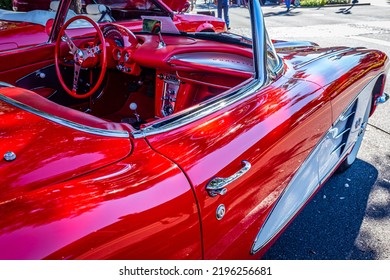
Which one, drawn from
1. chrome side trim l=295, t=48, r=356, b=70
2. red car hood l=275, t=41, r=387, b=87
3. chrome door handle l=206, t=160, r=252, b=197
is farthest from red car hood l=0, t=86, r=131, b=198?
chrome side trim l=295, t=48, r=356, b=70

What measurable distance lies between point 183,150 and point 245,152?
10.8 inches

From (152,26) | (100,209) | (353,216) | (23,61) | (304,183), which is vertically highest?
(152,26)

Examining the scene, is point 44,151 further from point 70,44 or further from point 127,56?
point 70,44

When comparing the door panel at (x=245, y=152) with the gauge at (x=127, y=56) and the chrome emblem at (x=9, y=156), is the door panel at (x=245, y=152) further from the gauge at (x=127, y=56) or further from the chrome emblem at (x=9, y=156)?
the gauge at (x=127, y=56)

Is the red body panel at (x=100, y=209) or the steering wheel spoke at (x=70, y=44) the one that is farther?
the steering wheel spoke at (x=70, y=44)

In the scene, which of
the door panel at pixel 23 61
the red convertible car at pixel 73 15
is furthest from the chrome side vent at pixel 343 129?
the red convertible car at pixel 73 15

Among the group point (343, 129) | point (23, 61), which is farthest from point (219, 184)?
point (23, 61)

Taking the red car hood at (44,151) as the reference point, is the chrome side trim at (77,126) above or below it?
above

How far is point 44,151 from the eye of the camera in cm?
133

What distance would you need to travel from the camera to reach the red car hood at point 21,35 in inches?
127

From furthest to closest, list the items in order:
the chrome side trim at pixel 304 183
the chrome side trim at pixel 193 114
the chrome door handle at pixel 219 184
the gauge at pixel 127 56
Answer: the gauge at pixel 127 56
the chrome side trim at pixel 304 183
the chrome side trim at pixel 193 114
the chrome door handle at pixel 219 184

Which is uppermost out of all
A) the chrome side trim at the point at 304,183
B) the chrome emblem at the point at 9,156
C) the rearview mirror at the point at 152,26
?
the rearview mirror at the point at 152,26

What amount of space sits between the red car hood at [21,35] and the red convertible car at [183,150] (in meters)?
0.56

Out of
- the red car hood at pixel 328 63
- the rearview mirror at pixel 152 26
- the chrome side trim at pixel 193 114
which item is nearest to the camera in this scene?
the chrome side trim at pixel 193 114
